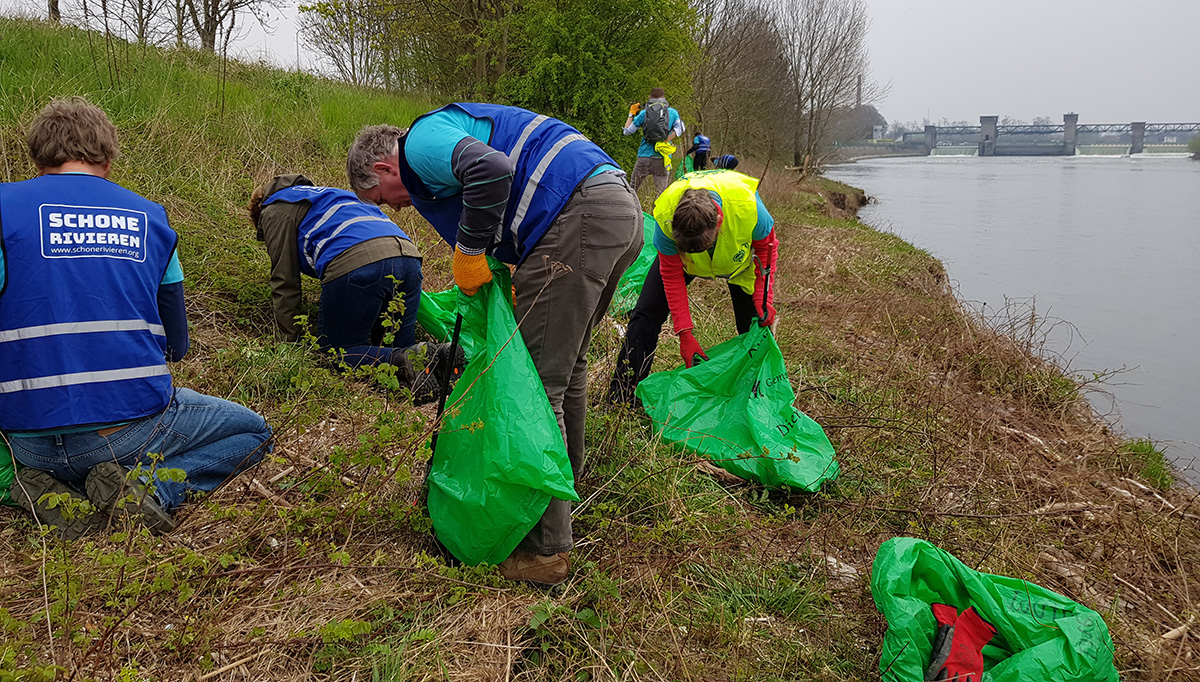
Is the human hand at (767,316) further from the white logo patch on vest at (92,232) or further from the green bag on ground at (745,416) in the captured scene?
the white logo patch on vest at (92,232)

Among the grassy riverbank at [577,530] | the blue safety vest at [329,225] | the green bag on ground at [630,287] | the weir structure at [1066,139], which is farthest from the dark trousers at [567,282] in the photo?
the weir structure at [1066,139]

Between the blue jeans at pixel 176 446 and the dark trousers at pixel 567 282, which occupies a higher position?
the dark trousers at pixel 567 282

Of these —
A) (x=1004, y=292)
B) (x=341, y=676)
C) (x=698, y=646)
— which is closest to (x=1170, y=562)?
(x=698, y=646)

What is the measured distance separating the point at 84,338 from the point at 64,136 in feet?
2.10

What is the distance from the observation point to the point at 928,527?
9.82ft

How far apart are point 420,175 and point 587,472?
4.24 feet

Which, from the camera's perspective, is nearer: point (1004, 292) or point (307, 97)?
point (307, 97)

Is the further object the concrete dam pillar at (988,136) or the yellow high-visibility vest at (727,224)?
the concrete dam pillar at (988,136)

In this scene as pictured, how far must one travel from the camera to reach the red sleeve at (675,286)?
354cm

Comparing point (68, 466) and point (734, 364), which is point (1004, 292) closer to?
point (734, 364)

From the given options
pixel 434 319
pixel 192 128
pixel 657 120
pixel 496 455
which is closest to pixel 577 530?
pixel 496 455

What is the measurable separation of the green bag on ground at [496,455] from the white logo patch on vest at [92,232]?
1135 millimetres

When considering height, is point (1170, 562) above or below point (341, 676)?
below

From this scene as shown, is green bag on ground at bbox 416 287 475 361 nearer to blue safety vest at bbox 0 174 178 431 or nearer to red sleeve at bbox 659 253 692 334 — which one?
red sleeve at bbox 659 253 692 334
